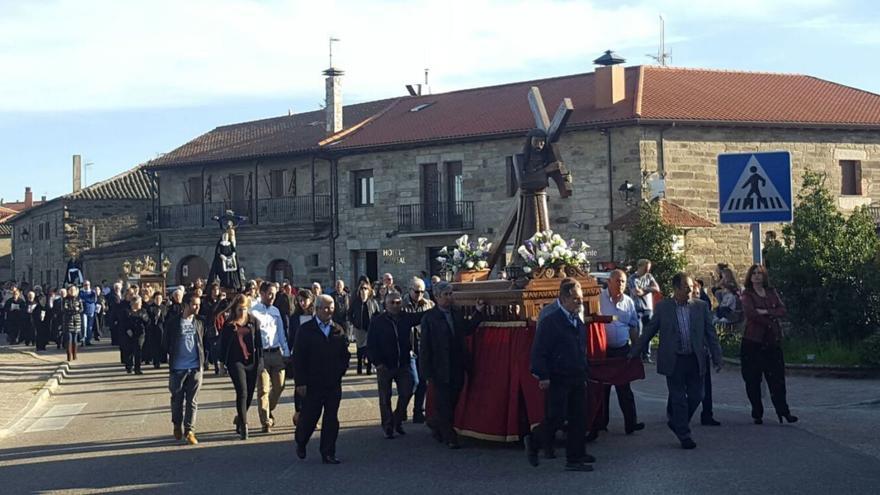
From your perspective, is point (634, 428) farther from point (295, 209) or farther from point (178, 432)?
point (295, 209)

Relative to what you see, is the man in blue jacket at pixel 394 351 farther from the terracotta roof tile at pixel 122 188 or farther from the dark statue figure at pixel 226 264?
the terracotta roof tile at pixel 122 188

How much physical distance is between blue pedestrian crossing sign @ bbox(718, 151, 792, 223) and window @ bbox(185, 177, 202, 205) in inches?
1521

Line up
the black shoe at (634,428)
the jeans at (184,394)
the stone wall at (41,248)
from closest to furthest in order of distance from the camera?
the black shoe at (634,428), the jeans at (184,394), the stone wall at (41,248)

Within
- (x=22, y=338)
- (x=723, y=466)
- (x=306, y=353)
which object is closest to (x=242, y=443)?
(x=306, y=353)

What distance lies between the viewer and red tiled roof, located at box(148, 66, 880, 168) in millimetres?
35550

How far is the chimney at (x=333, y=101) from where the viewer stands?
45.4 m

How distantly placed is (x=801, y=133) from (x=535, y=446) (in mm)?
27919

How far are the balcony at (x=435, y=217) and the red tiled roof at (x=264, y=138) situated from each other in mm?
5241

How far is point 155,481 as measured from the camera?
1035 cm

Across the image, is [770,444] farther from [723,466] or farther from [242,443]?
[242,443]

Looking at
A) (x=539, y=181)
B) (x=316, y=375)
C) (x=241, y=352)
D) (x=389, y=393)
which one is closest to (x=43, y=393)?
(x=241, y=352)

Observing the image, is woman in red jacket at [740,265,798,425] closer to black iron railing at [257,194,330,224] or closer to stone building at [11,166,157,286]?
black iron railing at [257,194,330,224]

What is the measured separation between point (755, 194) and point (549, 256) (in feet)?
7.38

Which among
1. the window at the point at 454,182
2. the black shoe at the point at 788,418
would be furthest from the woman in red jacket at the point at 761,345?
the window at the point at 454,182
